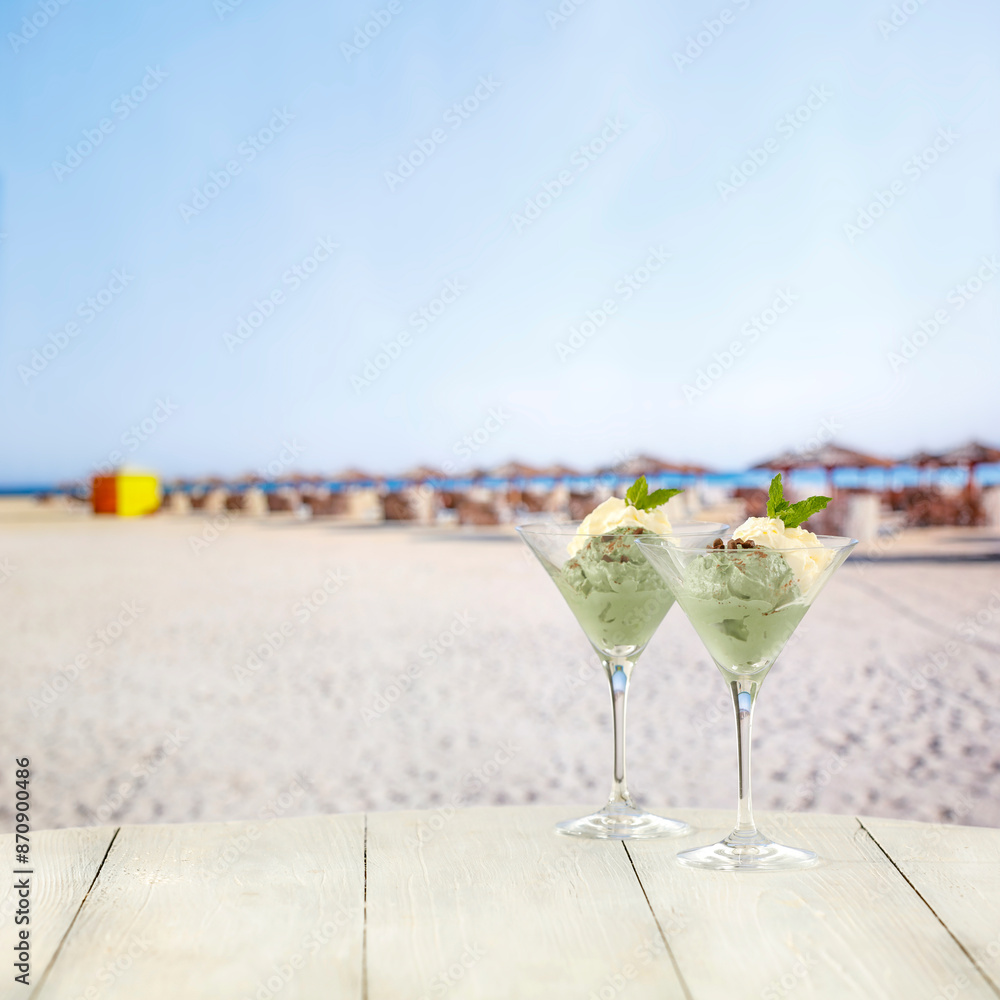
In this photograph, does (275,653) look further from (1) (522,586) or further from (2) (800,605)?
(2) (800,605)

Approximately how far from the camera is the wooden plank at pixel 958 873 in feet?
4.00

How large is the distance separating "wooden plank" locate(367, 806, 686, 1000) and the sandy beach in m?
1.35

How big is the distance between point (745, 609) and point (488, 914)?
0.56 meters

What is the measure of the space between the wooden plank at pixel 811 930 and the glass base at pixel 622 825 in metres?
0.07

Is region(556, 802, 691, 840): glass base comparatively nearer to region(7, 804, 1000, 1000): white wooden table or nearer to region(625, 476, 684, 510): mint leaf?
region(7, 804, 1000, 1000): white wooden table

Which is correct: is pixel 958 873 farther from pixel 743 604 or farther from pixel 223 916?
pixel 223 916

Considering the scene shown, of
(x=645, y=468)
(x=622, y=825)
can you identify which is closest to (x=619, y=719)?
(x=622, y=825)

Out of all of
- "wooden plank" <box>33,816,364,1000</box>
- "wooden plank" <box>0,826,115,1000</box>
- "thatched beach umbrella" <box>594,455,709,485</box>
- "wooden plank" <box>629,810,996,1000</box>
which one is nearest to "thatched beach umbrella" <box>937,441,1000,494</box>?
"thatched beach umbrella" <box>594,455,709,485</box>

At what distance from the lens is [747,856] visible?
1522 mm

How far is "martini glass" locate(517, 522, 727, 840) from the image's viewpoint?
5.55 feet

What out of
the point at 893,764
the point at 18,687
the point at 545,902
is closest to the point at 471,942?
the point at 545,902

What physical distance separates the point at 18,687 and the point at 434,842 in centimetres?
682

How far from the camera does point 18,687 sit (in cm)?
743


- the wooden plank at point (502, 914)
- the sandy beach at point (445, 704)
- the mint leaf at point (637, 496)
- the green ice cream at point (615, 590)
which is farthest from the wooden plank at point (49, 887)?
the sandy beach at point (445, 704)
